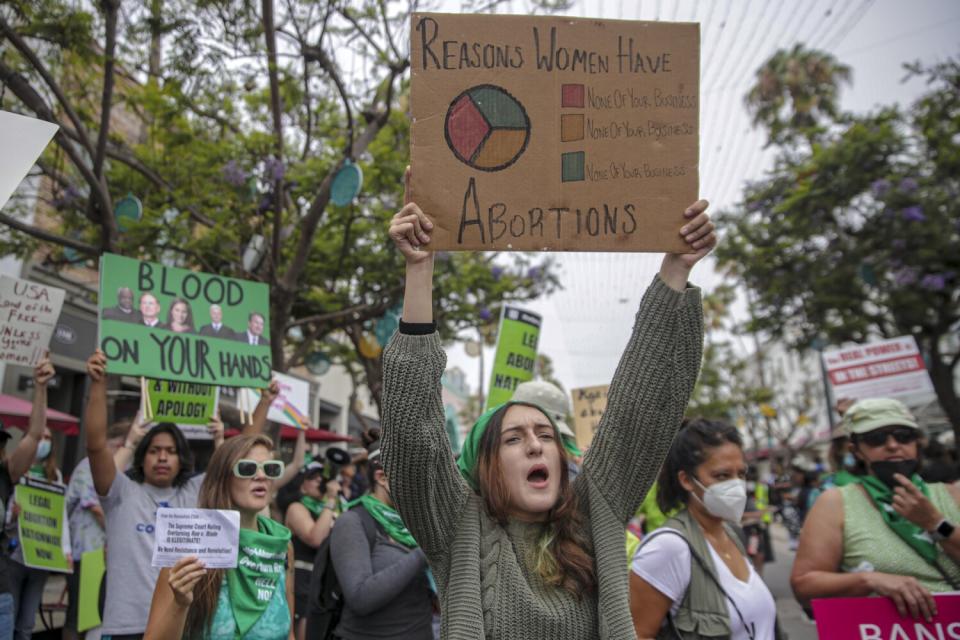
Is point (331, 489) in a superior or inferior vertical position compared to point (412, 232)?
inferior

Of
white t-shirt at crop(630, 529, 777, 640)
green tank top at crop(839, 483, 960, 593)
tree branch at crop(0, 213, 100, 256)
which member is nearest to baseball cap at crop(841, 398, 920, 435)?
green tank top at crop(839, 483, 960, 593)

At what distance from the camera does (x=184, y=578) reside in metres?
2.63

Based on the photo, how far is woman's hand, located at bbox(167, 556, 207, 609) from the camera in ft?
8.62

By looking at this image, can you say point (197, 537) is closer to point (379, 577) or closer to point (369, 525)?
point (379, 577)

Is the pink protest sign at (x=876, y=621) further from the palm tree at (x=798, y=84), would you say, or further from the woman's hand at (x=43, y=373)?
the palm tree at (x=798, y=84)

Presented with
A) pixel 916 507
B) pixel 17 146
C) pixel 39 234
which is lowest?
pixel 916 507

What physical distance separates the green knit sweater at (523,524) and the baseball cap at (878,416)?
6.02 feet

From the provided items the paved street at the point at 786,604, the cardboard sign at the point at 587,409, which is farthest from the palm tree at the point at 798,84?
the cardboard sign at the point at 587,409

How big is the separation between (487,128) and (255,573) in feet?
6.89

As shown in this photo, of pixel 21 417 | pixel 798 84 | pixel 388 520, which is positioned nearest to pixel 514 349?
pixel 388 520

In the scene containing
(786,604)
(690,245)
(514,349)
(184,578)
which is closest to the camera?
(690,245)

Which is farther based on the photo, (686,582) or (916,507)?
(916,507)

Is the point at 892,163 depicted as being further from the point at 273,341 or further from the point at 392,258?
the point at 273,341

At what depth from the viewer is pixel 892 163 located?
14141 mm
